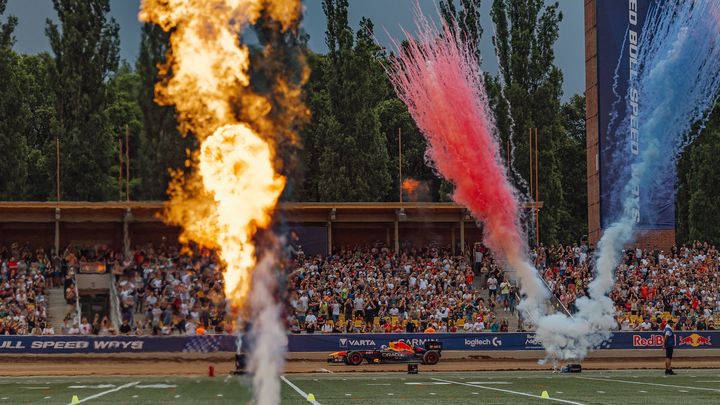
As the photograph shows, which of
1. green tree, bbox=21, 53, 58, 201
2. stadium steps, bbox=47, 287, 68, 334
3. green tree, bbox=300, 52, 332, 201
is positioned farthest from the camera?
green tree, bbox=21, 53, 58, 201

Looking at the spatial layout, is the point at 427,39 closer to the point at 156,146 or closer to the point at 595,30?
the point at 156,146

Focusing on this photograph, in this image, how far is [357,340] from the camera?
154 ft

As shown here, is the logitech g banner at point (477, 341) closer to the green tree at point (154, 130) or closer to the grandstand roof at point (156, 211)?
the grandstand roof at point (156, 211)

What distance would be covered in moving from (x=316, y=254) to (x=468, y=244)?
8.60m

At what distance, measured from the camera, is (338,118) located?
67.8 meters

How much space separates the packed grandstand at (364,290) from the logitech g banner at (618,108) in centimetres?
274

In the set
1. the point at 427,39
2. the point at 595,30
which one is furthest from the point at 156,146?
the point at 595,30

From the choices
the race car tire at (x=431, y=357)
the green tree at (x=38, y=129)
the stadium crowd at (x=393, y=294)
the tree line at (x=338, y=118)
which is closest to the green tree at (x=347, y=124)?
the tree line at (x=338, y=118)

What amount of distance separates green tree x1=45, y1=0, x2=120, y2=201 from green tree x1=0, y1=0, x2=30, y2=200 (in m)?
4.64

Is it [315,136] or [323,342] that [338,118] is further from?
[323,342]

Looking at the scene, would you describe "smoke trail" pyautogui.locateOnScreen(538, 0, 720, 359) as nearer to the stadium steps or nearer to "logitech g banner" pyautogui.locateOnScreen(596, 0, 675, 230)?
"logitech g banner" pyautogui.locateOnScreen(596, 0, 675, 230)

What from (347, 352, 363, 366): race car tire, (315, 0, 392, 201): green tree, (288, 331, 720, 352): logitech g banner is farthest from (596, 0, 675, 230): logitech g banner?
(347, 352, 363, 366): race car tire

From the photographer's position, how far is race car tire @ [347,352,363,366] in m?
45.0

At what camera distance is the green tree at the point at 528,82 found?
69.6 metres
